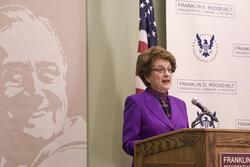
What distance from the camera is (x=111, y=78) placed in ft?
14.5

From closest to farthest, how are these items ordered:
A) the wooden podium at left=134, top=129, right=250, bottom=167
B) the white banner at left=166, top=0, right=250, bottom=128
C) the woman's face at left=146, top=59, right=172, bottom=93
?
the wooden podium at left=134, top=129, right=250, bottom=167
the woman's face at left=146, top=59, right=172, bottom=93
the white banner at left=166, top=0, right=250, bottom=128

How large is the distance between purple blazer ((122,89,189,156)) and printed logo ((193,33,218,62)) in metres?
1.34

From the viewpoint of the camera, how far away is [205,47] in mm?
4719

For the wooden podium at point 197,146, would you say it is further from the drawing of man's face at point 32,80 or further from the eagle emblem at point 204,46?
the eagle emblem at point 204,46

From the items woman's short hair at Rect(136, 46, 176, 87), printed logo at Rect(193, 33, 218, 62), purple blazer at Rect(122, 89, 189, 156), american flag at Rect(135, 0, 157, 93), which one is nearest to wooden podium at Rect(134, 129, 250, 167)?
purple blazer at Rect(122, 89, 189, 156)

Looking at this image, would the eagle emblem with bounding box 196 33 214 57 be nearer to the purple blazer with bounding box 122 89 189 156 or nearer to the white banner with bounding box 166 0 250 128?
the white banner with bounding box 166 0 250 128

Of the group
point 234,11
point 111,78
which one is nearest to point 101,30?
point 111,78

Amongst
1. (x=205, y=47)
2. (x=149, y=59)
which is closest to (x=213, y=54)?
(x=205, y=47)

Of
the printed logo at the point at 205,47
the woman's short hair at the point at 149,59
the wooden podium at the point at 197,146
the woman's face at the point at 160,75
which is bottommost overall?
the wooden podium at the point at 197,146

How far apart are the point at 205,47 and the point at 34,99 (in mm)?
1634

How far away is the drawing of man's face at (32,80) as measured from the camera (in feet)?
13.4

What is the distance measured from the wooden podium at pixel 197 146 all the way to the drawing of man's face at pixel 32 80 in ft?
4.72

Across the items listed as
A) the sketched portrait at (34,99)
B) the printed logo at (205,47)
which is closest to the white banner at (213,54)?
the printed logo at (205,47)

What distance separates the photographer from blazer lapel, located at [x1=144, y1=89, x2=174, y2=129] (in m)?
3.34
